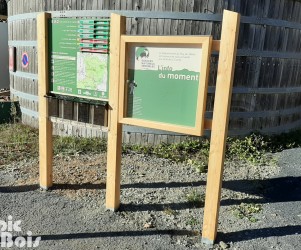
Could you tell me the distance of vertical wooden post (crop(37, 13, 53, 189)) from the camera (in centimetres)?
464

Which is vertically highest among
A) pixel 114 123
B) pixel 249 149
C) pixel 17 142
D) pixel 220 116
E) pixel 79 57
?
pixel 79 57

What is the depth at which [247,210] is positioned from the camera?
181 inches

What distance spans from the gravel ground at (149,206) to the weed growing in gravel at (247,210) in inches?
0.5

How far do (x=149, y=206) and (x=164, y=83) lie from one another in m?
1.74

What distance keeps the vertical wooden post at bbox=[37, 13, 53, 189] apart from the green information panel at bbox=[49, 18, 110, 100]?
0.26 feet

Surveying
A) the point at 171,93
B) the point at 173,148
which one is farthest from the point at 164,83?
the point at 173,148

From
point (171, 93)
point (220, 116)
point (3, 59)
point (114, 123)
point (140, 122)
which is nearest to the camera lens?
point (220, 116)

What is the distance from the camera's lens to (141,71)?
→ 408 centimetres

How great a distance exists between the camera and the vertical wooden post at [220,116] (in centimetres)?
340

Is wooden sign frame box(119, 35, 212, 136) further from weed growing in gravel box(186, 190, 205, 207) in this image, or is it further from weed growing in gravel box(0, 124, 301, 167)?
weed growing in gravel box(0, 124, 301, 167)

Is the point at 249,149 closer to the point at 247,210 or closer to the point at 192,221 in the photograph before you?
the point at 247,210

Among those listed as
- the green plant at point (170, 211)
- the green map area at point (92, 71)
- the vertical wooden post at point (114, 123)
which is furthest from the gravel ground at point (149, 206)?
the green map area at point (92, 71)

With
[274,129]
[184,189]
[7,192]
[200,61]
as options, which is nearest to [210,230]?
[184,189]

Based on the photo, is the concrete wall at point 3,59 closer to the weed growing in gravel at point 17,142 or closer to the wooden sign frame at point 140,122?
the weed growing in gravel at point 17,142
